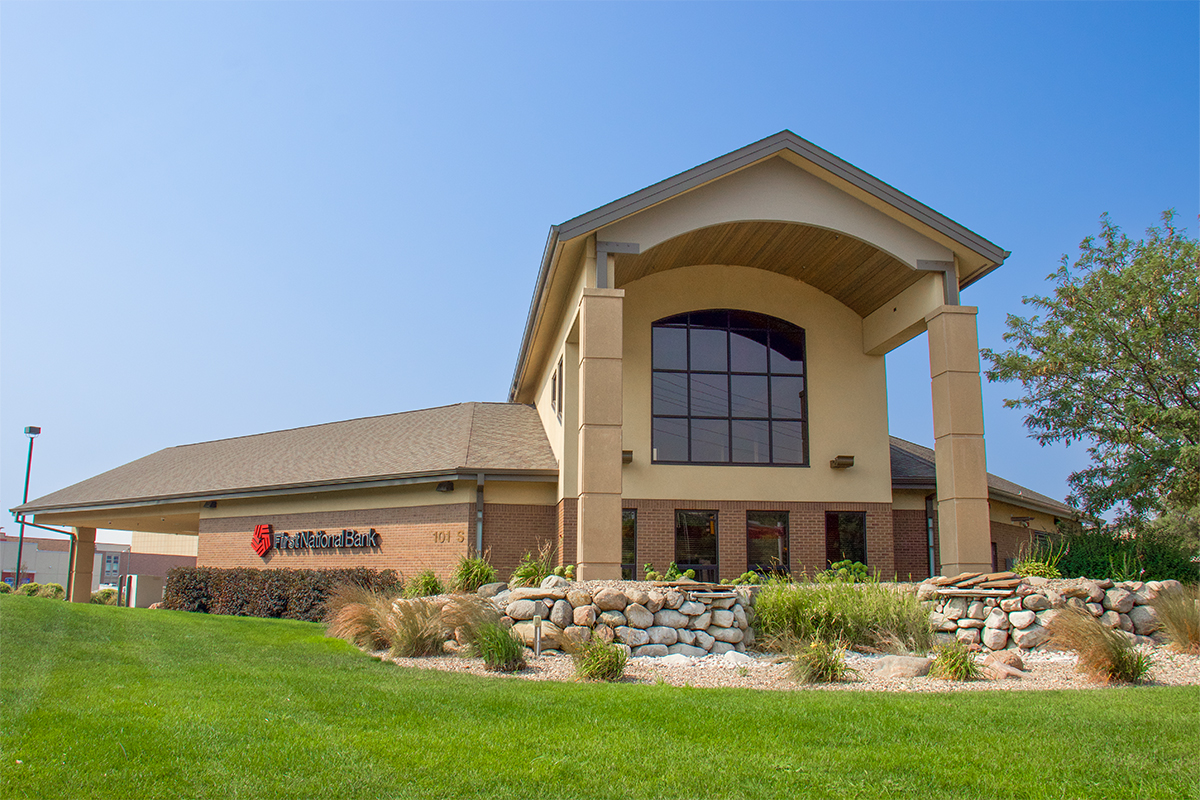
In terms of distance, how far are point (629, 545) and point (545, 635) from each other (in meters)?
7.20

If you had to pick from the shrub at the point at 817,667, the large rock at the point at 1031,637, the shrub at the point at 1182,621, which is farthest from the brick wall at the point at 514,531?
the shrub at the point at 1182,621

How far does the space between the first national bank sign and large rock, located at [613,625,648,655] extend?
33.3 ft

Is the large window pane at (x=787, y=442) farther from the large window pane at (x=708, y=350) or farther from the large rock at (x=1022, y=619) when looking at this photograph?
the large rock at (x=1022, y=619)

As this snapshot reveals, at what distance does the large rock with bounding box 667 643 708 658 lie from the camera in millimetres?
12398

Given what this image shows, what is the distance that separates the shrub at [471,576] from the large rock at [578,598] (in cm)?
334

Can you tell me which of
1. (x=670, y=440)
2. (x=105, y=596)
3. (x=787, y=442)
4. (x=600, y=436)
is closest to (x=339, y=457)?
(x=670, y=440)

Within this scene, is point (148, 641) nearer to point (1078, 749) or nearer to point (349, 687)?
point (349, 687)

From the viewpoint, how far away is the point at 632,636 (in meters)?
12.6

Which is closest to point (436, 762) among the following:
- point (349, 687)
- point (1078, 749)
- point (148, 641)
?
point (349, 687)

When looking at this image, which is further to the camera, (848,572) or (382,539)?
(382,539)

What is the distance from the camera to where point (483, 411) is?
26406 millimetres

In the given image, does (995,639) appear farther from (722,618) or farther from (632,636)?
(632,636)

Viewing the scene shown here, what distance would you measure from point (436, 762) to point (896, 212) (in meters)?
14.5

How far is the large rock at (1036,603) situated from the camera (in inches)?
523
